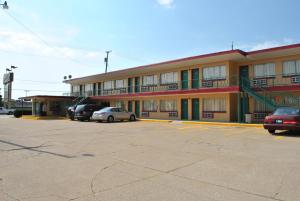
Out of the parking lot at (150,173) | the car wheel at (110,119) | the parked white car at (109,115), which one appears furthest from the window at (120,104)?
the parking lot at (150,173)

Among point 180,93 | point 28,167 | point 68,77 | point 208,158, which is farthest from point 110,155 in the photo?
point 68,77

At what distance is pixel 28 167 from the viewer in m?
6.97

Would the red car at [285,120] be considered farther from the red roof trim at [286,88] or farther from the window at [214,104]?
the window at [214,104]

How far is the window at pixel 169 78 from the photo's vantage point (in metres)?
27.8

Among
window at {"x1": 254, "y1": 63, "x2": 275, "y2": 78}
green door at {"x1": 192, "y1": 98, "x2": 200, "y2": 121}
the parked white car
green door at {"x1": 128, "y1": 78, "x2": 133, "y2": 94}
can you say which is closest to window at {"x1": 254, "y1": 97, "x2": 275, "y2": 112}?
window at {"x1": 254, "y1": 63, "x2": 275, "y2": 78}

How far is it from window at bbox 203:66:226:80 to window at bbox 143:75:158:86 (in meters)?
6.58

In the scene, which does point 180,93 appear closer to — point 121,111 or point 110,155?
point 121,111

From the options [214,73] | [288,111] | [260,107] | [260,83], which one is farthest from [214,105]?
[288,111]

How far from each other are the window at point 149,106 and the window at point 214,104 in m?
6.69

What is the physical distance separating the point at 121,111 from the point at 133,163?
61.4 ft

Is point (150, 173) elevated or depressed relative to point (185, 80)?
depressed

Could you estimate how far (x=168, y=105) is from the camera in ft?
93.9

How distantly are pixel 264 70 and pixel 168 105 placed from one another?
10.2m

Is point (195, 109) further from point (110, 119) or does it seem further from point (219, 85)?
point (110, 119)
